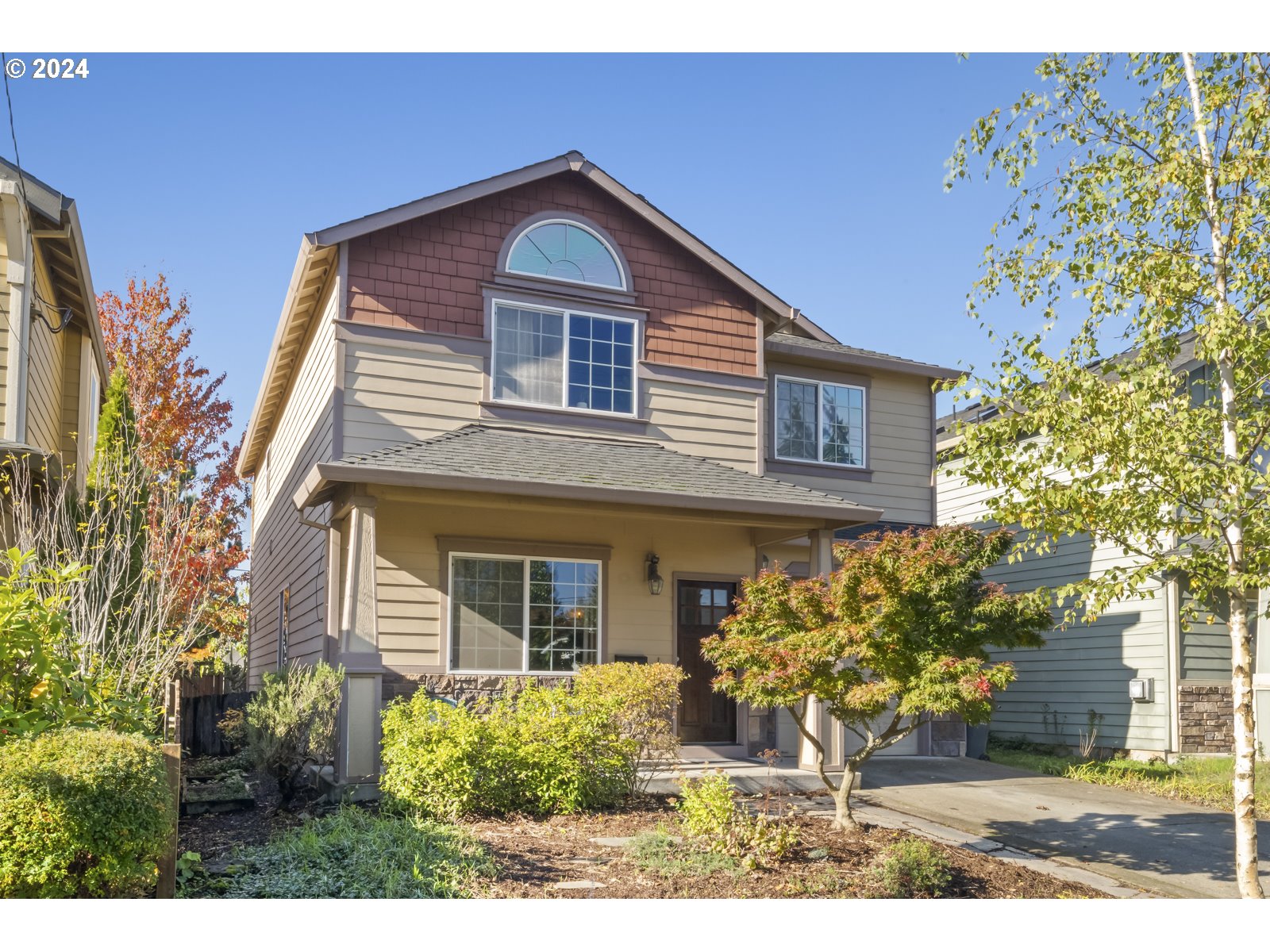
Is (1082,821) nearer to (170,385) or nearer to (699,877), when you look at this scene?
(699,877)

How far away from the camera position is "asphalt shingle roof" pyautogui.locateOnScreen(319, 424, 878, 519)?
34.0ft

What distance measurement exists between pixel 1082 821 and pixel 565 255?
816 centimetres

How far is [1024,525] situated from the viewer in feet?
25.4

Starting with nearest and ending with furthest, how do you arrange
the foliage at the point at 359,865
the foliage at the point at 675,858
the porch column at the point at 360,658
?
the foliage at the point at 359,865, the foliage at the point at 675,858, the porch column at the point at 360,658

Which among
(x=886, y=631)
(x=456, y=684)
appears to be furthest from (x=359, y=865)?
(x=456, y=684)

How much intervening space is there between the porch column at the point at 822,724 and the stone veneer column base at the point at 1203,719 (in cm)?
573

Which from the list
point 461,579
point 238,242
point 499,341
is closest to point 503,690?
point 461,579

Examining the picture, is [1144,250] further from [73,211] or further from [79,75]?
[73,211]

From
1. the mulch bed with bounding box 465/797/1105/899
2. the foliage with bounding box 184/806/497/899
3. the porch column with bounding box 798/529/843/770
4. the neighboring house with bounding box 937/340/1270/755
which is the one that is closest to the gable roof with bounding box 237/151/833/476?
the porch column with bounding box 798/529/843/770

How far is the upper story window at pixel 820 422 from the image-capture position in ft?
48.3

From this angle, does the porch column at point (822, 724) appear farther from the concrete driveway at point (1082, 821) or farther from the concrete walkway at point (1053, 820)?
the concrete driveway at point (1082, 821)

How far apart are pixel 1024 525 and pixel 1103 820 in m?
4.38

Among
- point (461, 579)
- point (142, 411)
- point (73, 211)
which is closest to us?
point (73, 211)

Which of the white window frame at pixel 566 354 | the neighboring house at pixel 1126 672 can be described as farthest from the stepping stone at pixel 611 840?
the neighboring house at pixel 1126 672
